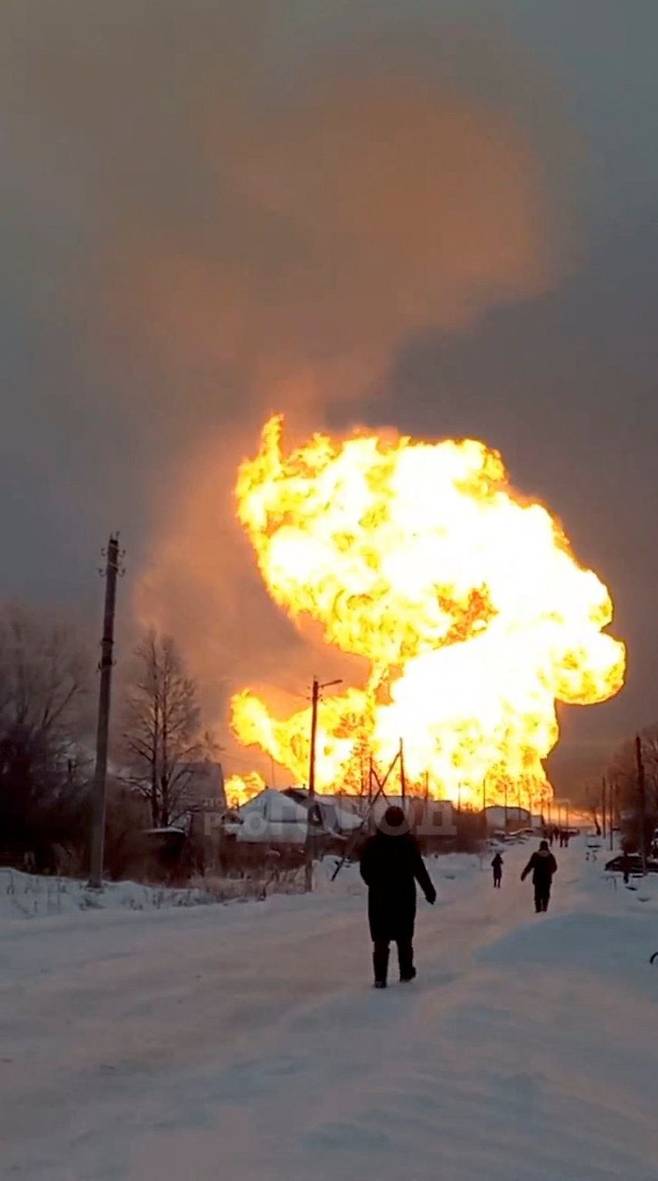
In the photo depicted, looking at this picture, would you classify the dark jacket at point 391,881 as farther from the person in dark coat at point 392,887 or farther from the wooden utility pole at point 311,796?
the wooden utility pole at point 311,796

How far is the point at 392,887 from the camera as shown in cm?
1272

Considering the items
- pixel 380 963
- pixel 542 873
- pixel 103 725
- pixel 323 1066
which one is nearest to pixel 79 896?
pixel 103 725

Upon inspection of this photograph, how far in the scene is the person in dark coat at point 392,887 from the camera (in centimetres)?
1259

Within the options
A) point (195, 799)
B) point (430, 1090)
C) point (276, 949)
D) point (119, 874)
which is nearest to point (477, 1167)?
point (430, 1090)

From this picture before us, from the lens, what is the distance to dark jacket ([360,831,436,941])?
497 inches

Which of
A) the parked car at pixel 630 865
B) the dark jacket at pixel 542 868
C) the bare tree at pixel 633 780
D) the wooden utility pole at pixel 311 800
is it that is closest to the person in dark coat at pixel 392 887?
the dark jacket at pixel 542 868

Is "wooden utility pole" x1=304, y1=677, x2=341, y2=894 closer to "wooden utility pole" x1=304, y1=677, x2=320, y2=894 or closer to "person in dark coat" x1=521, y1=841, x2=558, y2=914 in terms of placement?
"wooden utility pole" x1=304, y1=677, x2=320, y2=894

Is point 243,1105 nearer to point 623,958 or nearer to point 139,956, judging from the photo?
point 139,956

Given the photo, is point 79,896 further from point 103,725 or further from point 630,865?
point 630,865

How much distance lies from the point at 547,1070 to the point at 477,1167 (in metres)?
2.69

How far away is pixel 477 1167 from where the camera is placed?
533cm

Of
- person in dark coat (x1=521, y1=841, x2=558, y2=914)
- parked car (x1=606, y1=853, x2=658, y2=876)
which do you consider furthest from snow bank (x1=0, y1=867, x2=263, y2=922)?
parked car (x1=606, y1=853, x2=658, y2=876)

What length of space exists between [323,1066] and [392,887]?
17.1 ft

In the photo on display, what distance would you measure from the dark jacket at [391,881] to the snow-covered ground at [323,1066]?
650mm
